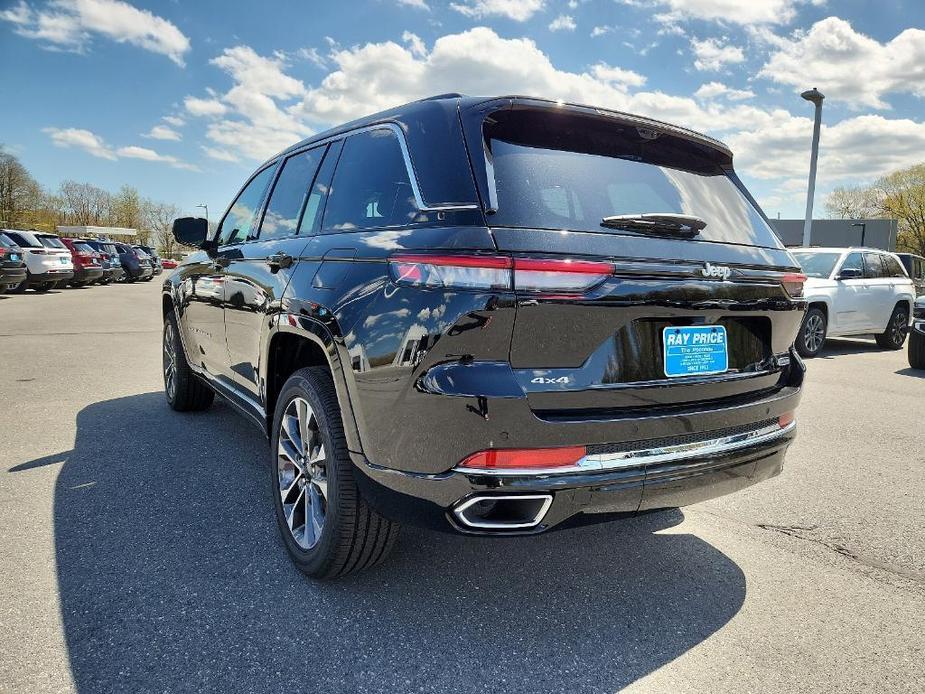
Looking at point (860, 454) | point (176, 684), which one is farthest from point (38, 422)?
point (860, 454)

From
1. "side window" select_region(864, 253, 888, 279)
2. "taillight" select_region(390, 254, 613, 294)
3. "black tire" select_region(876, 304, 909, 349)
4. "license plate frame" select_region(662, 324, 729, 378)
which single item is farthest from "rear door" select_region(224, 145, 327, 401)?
"black tire" select_region(876, 304, 909, 349)

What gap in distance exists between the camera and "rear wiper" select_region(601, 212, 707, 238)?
2.26 meters

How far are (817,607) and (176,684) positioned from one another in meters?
2.28

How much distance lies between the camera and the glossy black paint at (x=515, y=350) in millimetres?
2006

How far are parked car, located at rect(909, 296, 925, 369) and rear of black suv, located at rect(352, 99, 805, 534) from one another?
7796mm

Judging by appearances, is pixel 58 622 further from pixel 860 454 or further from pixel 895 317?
pixel 895 317

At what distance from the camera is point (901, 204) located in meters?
54.2

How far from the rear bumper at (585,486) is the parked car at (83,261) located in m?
23.2

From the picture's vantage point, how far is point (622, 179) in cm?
247

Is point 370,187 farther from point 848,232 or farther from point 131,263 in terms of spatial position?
point 848,232

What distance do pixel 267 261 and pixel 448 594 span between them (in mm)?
1748

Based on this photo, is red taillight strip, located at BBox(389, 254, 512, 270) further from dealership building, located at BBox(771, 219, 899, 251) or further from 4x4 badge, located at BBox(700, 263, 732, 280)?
dealership building, located at BBox(771, 219, 899, 251)

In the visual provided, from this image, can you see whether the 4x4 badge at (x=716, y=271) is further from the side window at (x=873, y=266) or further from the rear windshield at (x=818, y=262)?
the side window at (x=873, y=266)

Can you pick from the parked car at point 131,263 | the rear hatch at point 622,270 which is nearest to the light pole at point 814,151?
the rear hatch at point 622,270
